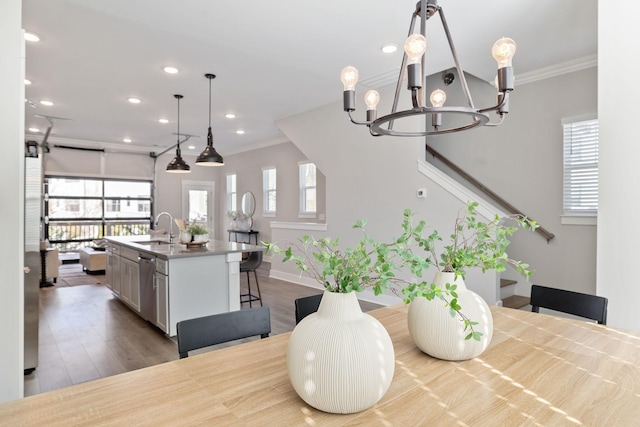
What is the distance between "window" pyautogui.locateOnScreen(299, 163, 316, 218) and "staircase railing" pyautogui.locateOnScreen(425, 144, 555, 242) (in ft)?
9.88

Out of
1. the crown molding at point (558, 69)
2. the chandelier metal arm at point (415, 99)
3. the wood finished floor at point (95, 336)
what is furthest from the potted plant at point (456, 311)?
the crown molding at point (558, 69)

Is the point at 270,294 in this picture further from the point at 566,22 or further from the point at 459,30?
the point at 566,22

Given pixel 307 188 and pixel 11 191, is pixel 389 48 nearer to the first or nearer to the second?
pixel 11 191

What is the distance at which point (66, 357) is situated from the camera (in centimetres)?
319

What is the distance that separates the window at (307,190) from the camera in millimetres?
7648

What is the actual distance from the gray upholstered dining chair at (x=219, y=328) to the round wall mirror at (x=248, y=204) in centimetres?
762

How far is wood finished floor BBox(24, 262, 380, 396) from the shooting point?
290 cm

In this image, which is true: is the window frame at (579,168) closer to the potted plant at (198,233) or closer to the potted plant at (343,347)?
the potted plant at (343,347)

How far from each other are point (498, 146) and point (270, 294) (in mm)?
3671

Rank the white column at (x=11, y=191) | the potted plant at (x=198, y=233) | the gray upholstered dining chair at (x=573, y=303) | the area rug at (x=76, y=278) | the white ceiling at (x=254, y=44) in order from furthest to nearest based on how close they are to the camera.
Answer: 1. the area rug at (x=76, y=278)
2. the potted plant at (x=198, y=233)
3. the white ceiling at (x=254, y=44)
4. the white column at (x=11, y=191)
5. the gray upholstered dining chair at (x=573, y=303)

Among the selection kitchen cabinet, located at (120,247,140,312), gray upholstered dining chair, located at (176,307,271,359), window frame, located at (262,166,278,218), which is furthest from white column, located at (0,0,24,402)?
window frame, located at (262,166,278,218)

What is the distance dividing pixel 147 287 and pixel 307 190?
4336mm

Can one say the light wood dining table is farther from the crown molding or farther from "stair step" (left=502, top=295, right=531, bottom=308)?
the crown molding

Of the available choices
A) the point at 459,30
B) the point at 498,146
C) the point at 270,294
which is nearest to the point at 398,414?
the point at 459,30
